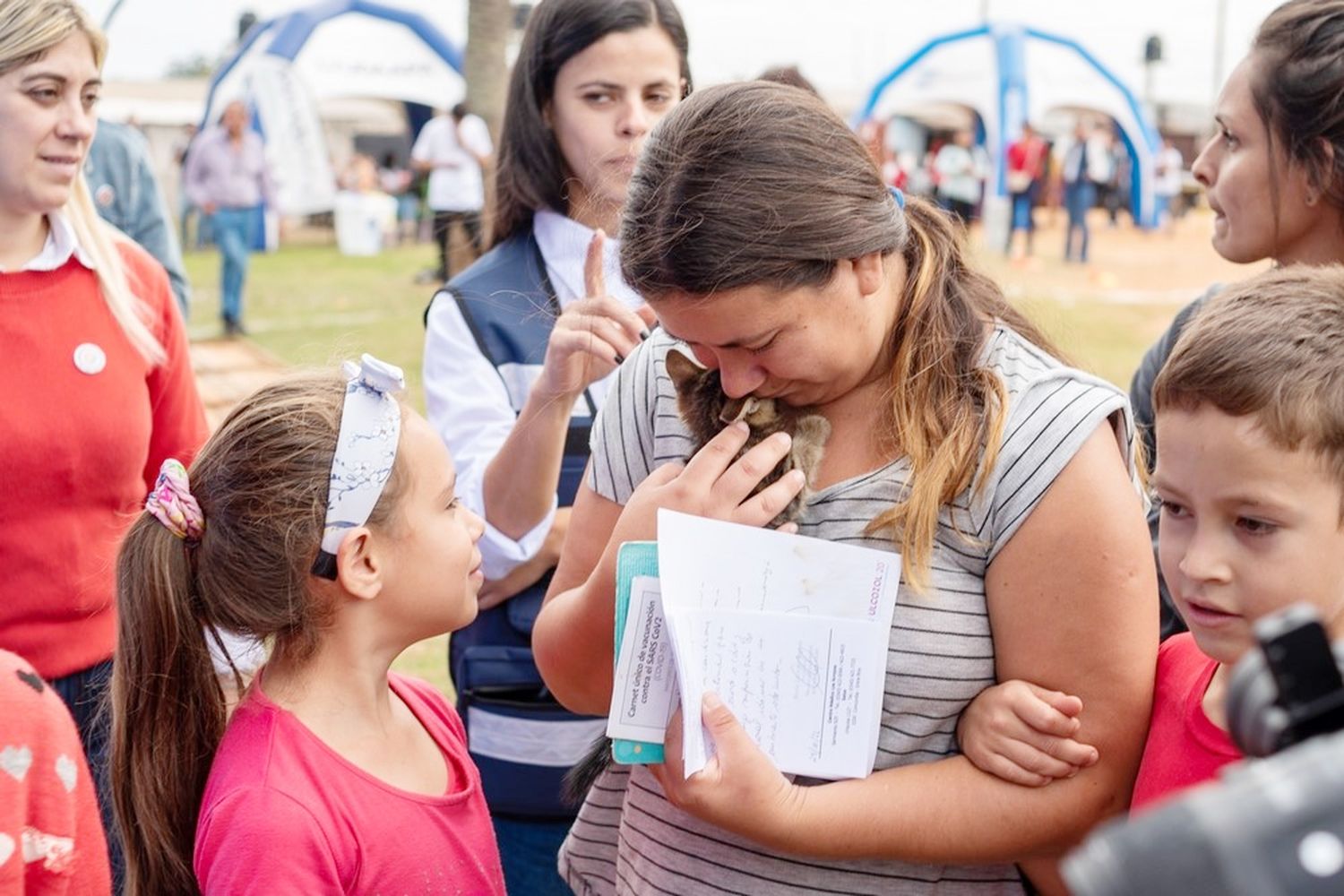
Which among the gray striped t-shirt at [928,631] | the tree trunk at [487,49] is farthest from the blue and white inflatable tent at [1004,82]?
the gray striped t-shirt at [928,631]

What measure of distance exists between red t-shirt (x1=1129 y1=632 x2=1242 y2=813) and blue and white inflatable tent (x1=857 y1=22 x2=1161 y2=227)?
20.6 m

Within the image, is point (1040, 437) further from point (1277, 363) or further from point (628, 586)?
point (628, 586)

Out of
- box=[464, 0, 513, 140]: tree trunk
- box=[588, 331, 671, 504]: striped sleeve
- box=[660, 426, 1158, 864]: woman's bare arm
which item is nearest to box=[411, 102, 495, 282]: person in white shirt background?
box=[464, 0, 513, 140]: tree trunk

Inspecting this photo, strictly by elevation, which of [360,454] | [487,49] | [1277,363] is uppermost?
[1277,363]

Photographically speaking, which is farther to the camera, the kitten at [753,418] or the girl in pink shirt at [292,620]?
the girl in pink shirt at [292,620]

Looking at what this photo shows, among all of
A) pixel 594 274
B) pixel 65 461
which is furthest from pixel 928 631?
pixel 65 461

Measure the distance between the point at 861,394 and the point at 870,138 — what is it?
1.36 ft

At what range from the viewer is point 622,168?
273 cm

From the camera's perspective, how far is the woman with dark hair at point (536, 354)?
2488mm

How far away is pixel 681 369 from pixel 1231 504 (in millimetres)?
735

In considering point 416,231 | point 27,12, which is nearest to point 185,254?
point 416,231

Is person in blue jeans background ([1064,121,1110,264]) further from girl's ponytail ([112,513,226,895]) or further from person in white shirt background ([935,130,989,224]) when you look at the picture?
girl's ponytail ([112,513,226,895])

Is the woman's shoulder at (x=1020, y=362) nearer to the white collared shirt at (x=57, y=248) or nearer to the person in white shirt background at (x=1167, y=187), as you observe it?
the white collared shirt at (x=57, y=248)

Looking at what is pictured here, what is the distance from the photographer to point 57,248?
Answer: 280 cm
